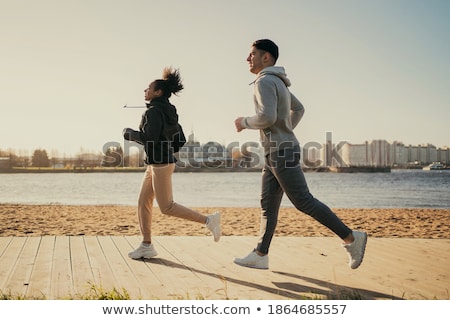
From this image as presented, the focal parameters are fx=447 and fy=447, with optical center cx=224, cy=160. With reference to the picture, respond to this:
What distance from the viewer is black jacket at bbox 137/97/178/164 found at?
4.07 metres

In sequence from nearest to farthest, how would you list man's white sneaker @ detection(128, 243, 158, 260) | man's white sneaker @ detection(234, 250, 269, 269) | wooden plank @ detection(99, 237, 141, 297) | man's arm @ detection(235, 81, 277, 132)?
wooden plank @ detection(99, 237, 141, 297), man's arm @ detection(235, 81, 277, 132), man's white sneaker @ detection(234, 250, 269, 269), man's white sneaker @ detection(128, 243, 158, 260)

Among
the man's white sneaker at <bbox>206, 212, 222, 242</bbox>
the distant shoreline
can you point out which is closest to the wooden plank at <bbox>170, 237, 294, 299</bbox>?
the man's white sneaker at <bbox>206, 212, 222, 242</bbox>

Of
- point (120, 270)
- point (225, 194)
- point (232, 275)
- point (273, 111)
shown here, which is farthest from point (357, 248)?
point (225, 194)

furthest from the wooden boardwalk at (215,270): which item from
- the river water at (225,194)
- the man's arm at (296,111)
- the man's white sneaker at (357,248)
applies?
the river water at (225,194)

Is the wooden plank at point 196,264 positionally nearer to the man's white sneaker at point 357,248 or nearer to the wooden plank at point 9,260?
the man's white sneaker at point 357,248

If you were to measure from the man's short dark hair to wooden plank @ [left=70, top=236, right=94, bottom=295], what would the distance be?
2.27 m

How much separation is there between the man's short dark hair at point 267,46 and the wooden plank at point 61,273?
7.75 feet

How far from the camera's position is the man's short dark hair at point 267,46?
3.66 m

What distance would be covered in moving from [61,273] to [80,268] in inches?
8.1

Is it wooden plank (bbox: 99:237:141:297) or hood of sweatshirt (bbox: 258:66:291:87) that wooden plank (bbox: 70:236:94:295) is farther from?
hood of sweatshirt (bbox: 258:66:291:87)
